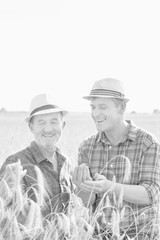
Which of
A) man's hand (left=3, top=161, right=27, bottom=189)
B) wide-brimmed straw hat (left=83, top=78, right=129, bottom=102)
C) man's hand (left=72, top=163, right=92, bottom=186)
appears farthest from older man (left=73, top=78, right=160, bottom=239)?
man's hand (left=3, top=161, right=27, bottom=189)

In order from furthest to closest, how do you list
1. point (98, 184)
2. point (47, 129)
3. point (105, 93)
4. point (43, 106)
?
point (105, 93) → point (43, 106) → point (47, 129) → point (98, 184)

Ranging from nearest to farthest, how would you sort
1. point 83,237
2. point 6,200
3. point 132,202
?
point 6,200, point 83,237, point 132,202

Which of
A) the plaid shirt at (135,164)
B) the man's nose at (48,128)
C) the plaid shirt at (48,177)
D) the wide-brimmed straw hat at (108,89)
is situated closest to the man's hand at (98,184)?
the plaid shirt at (48,177)

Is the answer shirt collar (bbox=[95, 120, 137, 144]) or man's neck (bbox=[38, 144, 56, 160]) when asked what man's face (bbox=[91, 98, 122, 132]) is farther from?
man's neck (bbox=[38, 144, 56, 160])

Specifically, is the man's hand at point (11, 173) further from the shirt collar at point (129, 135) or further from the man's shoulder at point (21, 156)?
the shirt collar at point (129, 135)

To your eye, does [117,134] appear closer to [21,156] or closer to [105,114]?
[105,114]

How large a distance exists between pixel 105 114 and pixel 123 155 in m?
0.41

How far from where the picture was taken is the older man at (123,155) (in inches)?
164

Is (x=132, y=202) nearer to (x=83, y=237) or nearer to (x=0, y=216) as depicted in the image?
(x=83, y=237)

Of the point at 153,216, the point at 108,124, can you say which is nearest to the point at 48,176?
the point at 108,124

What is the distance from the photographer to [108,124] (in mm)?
4320

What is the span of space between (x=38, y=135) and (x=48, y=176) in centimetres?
37

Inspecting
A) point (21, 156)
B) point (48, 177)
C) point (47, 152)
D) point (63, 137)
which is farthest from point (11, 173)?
point (63, 137)

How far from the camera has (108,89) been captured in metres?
4.37
